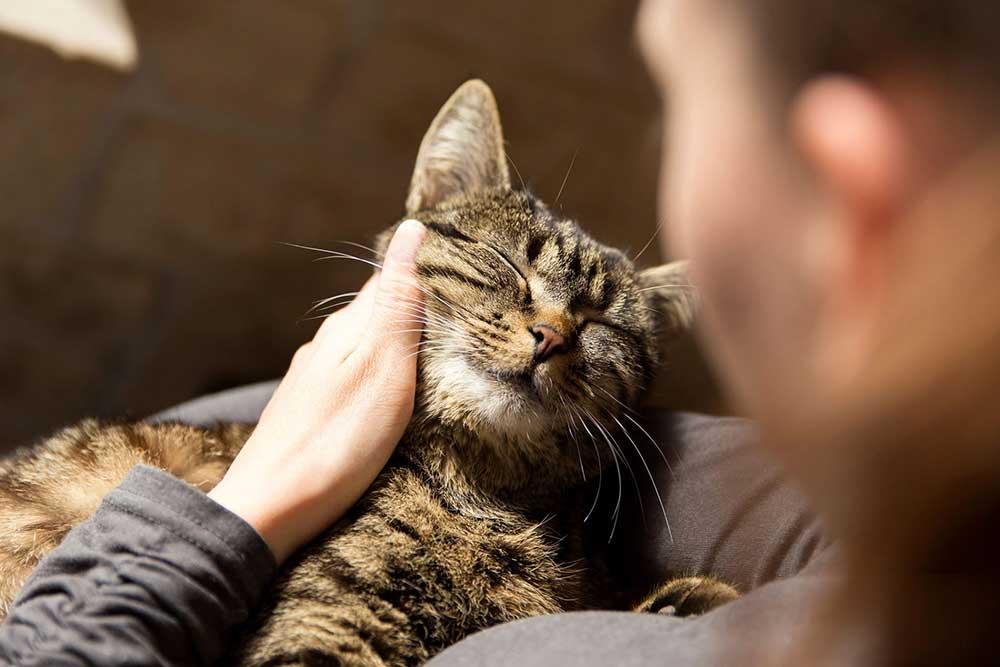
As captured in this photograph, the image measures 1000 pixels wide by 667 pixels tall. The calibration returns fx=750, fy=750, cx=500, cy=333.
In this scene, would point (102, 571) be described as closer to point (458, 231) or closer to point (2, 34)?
point (458, 231)

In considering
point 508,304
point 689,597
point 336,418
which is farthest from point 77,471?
point 689,597

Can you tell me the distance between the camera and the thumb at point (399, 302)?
1113mm

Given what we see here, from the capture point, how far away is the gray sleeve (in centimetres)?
78

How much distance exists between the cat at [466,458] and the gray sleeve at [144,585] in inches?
3.8

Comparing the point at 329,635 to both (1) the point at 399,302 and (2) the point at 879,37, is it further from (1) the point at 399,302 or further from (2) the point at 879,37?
(2) the point at 879,37

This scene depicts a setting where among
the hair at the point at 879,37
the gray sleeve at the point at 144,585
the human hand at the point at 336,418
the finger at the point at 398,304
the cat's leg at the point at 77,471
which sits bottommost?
the cat's leg at the point at 77,471

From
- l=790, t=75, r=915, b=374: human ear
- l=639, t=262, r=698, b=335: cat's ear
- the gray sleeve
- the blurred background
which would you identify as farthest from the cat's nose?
the blurred background

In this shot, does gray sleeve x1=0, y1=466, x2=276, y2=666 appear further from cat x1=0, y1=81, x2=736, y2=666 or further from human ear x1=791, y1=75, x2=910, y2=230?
human ear x1=791, y1=75, x2=910, y2=230

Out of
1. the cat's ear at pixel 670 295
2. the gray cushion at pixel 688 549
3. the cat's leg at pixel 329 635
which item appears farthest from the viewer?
the cat's ear at pixel 670 295

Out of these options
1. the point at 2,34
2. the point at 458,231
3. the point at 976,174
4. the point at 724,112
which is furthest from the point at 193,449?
the point at 2,34

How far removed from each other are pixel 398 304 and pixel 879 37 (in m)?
0.76

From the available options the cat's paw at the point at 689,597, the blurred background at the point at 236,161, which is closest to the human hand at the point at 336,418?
the cat's paw at the point at 689,597

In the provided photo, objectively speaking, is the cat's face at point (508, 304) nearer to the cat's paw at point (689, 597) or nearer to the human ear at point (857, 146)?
the cat's paw at point (689, 597)

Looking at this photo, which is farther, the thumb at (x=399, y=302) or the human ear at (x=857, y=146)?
the thumb at (x=399, y=302)
